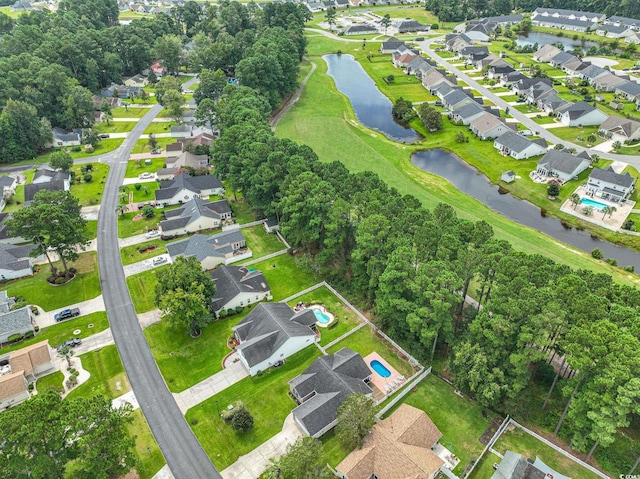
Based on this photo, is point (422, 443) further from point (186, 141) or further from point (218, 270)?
point (186, 141)

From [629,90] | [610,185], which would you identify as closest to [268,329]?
[610,185]

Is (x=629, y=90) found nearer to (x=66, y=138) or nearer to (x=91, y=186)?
(x=91, y=186)

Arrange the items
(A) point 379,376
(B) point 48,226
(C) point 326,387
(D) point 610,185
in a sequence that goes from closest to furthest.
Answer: (C) point 326,387 < (A) point 379,376 < (B) point 48,226 < (D) point 610,185

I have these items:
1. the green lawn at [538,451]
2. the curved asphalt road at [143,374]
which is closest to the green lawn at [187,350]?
the curved asphalt road at [143,374]

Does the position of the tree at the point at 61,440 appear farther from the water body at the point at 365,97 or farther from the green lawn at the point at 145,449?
the water body at the point at 365,97

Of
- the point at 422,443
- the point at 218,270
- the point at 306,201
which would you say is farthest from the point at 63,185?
the point at 422,443

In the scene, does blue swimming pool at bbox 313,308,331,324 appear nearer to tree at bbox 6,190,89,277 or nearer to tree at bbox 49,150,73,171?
tree at bbox 6,190,89,277
